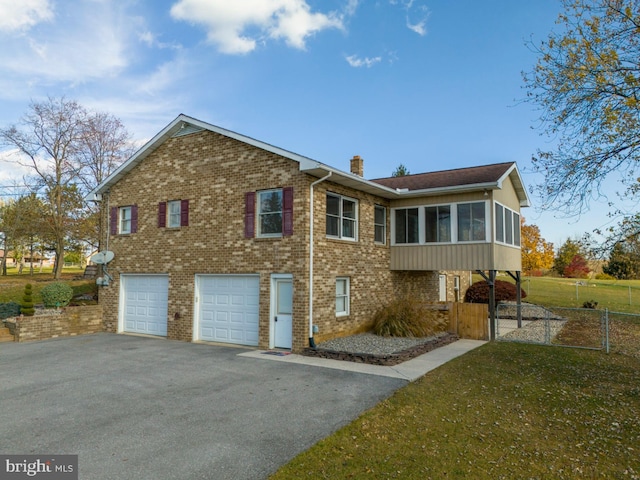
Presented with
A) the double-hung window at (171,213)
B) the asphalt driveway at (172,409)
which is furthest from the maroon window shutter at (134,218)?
the asphalt driveway at (172,409)

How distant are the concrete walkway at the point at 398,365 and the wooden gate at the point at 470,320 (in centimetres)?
174

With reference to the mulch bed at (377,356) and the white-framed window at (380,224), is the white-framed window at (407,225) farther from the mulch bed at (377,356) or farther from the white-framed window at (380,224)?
the mulch bed at (377,356)

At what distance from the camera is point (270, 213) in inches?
481

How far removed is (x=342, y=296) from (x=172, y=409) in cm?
713

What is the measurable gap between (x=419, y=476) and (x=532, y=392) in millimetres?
4184

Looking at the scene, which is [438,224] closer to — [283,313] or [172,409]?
[283,313]

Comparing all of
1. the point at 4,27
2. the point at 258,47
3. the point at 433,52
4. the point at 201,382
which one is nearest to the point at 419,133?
the point at 433,52

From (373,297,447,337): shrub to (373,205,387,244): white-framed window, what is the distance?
7.95ft

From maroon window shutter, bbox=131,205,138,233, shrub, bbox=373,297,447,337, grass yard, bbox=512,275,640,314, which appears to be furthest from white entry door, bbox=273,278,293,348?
grass yard, bbox=512,275,640,314

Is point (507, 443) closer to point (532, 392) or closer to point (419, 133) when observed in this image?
point (532, 392)

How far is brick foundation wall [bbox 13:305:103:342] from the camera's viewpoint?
1291 cm

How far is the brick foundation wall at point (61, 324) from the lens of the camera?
12911 millimetres

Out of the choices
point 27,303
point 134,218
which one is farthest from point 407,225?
point 27,303

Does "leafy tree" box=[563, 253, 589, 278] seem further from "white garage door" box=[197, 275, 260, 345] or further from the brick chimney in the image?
the brick chimney
